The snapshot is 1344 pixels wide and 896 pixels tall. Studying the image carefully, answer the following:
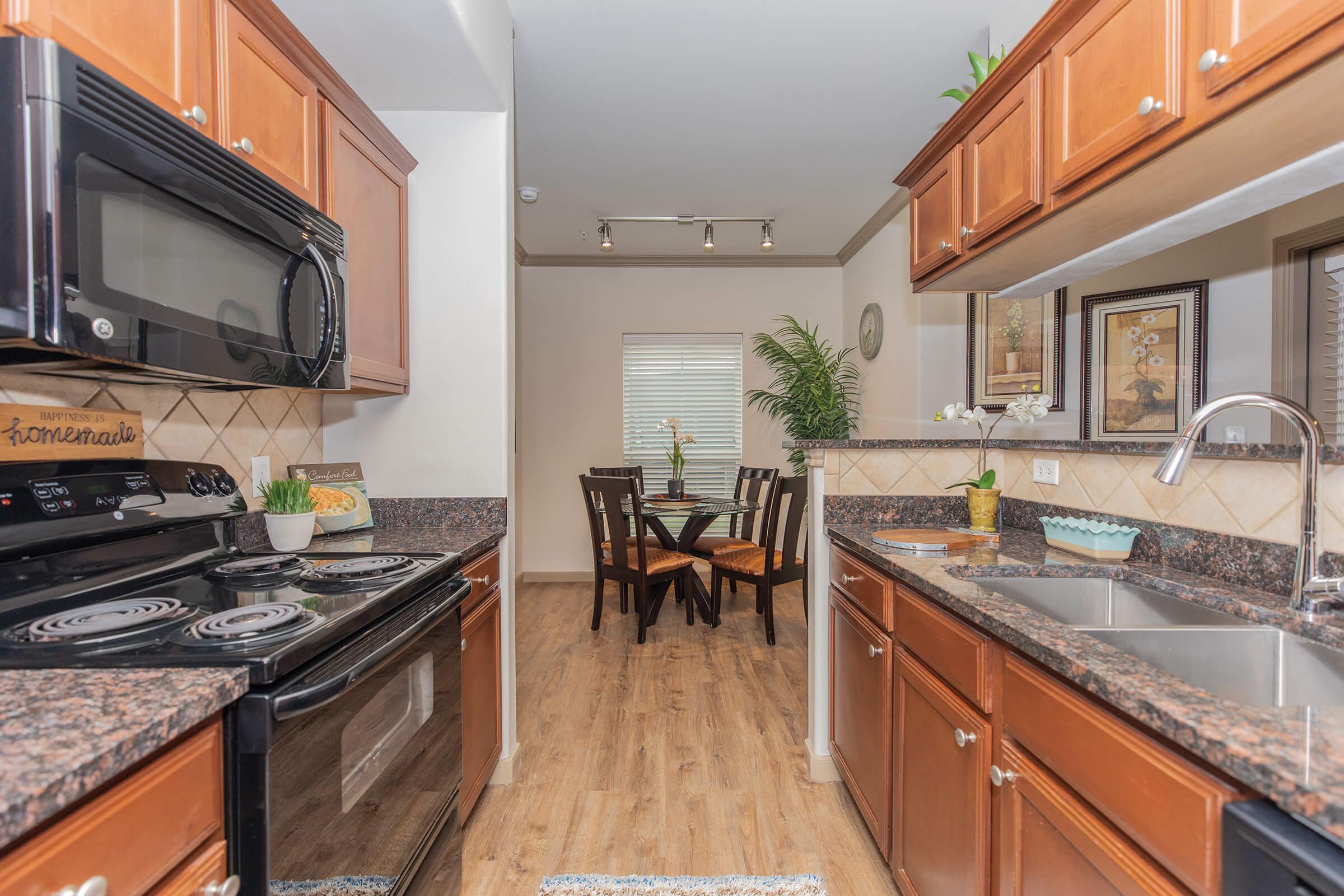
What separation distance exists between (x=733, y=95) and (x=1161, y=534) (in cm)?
243

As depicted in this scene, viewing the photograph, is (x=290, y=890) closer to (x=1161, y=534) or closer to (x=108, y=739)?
(x=108, y=739)

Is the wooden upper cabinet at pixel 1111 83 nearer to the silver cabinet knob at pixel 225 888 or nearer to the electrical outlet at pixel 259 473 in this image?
the silver cabinet knob at pixel 225 888

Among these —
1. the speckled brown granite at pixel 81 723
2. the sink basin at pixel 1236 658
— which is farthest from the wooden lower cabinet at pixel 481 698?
the sink basin at pixel 1236 658

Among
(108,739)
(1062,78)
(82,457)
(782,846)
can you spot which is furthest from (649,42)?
(782,846)

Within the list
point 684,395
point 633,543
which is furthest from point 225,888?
point 684,395

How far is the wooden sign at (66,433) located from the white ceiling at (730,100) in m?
1.92

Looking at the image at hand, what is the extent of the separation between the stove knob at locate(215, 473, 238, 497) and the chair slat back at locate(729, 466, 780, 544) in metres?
3.11

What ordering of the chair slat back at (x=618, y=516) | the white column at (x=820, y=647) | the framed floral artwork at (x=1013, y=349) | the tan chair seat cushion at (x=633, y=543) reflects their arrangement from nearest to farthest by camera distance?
1. the white column at (x=820, y=647)
2. the framed floral artwork at (x=1013, y=349)
3. the chair slat back at (x=618, y=516)
4. the tan chair seat cushion at (x=633, y=543)

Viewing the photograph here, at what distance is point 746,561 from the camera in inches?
153

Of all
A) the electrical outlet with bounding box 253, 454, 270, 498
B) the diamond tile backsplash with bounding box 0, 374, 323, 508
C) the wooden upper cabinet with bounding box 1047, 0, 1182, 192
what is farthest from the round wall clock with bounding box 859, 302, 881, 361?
the electrical outlet with bounding box 253, 454, 270, 498

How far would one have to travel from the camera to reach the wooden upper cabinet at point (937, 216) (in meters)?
1.83

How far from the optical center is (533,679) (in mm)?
3158

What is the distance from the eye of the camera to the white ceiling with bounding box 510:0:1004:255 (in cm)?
236

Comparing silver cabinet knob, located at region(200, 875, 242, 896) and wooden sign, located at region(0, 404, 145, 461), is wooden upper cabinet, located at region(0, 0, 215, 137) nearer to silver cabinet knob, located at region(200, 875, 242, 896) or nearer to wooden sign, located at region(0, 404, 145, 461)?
wooden sign, located at region(0, 404, 145, 461)
